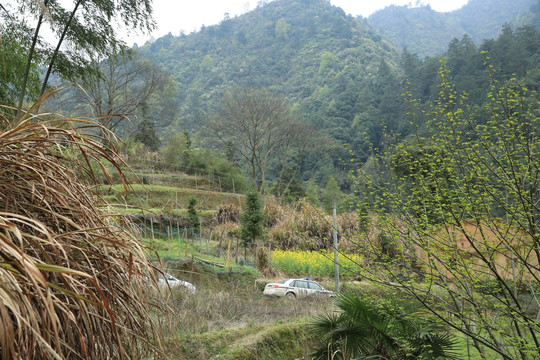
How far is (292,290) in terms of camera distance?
466 inches

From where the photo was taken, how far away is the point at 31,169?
4.47 ft

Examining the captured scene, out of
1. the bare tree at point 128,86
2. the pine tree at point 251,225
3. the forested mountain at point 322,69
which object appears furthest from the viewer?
the forested mountain at point 322,69

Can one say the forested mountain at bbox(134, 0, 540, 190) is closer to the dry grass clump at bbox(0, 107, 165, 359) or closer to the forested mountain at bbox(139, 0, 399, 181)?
the forested mountain at bbox(139, 0, 399, 181)

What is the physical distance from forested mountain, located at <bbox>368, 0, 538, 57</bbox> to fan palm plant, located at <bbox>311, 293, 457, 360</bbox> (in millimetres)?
103778

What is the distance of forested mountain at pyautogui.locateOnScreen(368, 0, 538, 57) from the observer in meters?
107

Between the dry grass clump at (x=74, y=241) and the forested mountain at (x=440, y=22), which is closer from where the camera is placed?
the dry grass clump at (x=74, y=241)

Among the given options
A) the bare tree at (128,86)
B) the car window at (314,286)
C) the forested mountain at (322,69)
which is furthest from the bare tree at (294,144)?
the car window at (314,286)

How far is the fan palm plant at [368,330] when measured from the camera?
4633mm

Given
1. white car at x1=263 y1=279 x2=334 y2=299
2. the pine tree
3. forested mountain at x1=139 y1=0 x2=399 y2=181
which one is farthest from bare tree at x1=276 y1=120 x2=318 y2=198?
white car at x1=263 y1=279 x2=334 y2=299

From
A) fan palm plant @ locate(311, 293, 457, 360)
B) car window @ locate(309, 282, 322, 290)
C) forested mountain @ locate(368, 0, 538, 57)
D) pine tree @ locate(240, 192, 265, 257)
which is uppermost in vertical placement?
forested mountain @ locate(368, 0, 538, 57)

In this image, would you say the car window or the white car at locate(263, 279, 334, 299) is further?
the car window

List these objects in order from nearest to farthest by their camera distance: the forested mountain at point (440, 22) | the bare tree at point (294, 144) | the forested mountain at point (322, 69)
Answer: the bare tree at point (294, 144), the forested mountain at point (322, 69), the forested mountain at point (440, 22)

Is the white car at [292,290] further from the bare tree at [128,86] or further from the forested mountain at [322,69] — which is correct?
the bare tree at [128,86]

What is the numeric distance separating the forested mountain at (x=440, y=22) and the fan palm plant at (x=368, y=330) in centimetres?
10378
